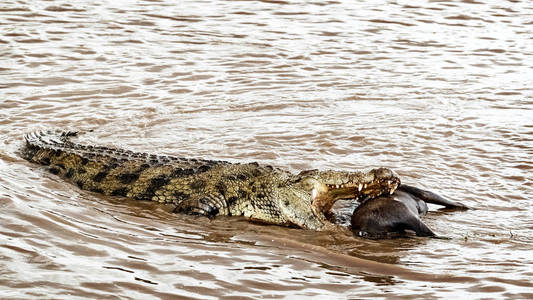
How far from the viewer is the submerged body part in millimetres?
5977

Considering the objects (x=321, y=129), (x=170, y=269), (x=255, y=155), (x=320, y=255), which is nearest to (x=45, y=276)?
(x=170, y=269)

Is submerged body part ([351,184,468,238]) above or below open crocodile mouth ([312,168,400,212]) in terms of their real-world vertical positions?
below

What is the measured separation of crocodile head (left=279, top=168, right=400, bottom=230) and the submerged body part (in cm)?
11

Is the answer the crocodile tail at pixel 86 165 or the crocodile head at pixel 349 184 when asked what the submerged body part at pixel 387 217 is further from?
the crocodile tail at pixel 86 165

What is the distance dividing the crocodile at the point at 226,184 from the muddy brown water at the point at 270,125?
0.53 feet

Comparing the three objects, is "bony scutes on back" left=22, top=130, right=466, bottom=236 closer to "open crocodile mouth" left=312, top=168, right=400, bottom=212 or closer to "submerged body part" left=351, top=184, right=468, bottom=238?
"open crocodile mouth" left=312, top=168, right=400, bottom=212

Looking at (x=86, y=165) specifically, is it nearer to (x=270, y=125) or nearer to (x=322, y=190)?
(x=322, y=190)

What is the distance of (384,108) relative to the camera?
9.89m

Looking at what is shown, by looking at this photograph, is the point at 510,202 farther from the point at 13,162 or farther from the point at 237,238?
the point at 13,162

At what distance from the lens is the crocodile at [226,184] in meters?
6.28

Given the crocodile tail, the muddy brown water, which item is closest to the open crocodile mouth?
the muddy brown water

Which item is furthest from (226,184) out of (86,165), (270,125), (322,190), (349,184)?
(270,125)

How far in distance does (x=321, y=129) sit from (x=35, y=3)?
7390mm

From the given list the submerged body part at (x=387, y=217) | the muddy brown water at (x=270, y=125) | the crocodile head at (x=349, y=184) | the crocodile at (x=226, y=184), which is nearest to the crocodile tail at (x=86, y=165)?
the crocodile at (x=226, y=184)
